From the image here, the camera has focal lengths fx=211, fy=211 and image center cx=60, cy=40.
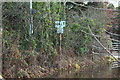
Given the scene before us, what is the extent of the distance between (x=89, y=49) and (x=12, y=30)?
4.00m

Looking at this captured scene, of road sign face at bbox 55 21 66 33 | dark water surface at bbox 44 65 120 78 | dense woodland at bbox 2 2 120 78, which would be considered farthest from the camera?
road sign face at bbox 55 21 66 33

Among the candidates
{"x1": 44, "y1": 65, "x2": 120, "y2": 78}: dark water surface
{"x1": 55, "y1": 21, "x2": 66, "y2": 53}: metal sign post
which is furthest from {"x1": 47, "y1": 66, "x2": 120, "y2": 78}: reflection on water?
{"x1": 55, "y1": 21, "x2": 66, "y2": 53}: metal sign post

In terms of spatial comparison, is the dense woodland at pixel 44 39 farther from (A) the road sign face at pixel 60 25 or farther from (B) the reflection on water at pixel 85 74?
(B) the reflection on water at pixel 85 74

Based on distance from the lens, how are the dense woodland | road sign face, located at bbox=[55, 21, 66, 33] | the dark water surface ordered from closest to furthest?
the dense woodland
the dark water surface
road sign face, located at bbox=[55, 21, 66, 33]

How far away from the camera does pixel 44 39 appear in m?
6.96

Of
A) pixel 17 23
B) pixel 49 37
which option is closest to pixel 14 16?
pixel 17 23

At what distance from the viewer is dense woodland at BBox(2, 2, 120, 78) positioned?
5895mm

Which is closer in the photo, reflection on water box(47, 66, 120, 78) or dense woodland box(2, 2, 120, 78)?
dense woodland box(2, 2, 120, 78)

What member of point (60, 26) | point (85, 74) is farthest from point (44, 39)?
point (85, 74)

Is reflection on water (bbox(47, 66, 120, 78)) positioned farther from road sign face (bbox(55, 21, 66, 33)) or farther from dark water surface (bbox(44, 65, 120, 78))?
road sign face (bbox(55, 21, 66, 33))

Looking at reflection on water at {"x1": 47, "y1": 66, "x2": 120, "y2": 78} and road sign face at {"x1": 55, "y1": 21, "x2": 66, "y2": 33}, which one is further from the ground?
road sign face at {"x1": 55, "y1": 21, "x2": 66, "y2": 33}

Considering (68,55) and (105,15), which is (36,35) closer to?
(68,55)

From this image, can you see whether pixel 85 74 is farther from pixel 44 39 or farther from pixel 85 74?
pixel 44 39

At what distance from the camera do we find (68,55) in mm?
8039
